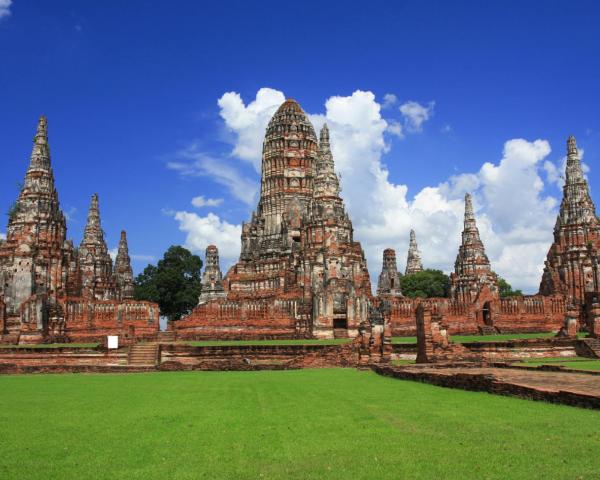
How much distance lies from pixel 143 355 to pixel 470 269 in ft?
94.8

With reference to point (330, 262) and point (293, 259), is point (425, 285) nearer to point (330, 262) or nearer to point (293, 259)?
point (293, 259)

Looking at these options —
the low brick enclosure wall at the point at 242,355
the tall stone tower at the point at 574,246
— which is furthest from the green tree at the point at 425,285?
the low brick enclosure wall at the point at 242,355

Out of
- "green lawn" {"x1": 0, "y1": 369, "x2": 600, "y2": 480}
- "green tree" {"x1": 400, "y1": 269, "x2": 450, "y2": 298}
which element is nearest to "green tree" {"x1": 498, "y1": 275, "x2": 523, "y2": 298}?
"green tree" {"x1": 400, "y1": 269, "x2": 450, "y2": 298}

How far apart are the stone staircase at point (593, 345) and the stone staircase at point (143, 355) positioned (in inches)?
751

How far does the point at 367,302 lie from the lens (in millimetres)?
42656

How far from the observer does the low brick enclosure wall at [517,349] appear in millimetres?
29531

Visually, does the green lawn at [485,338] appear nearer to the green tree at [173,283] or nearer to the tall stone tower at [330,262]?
the tall stone tower at [330,262]

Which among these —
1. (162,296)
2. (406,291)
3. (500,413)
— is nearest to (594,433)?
(500,413)

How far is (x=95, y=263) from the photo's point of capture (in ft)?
192

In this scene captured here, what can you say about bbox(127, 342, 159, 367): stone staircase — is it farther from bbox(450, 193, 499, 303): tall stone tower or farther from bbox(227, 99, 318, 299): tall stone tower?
bbox(450, 193, 499, 303): tall stone tower

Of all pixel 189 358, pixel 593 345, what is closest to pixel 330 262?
pixel 189 358

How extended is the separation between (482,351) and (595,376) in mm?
13617

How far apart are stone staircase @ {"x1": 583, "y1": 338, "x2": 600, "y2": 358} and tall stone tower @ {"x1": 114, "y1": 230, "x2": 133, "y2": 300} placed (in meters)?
44.1

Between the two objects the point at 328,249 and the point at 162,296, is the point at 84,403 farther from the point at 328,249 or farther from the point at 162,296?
the point at 162,296
